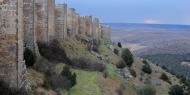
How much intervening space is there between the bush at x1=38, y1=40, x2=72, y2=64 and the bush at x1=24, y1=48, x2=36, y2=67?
516 cm

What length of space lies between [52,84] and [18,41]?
6.13 metres

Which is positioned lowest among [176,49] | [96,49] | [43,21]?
[176,49]

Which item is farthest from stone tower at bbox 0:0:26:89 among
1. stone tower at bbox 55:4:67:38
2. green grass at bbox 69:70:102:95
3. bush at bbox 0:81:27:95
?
stone tower at bbox 55:4:67:38

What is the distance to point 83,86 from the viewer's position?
28906mm

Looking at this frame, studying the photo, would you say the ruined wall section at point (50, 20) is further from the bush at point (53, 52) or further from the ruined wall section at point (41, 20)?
the ruined wall section at point (41, 20)

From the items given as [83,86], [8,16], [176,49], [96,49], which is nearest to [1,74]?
[8,16]

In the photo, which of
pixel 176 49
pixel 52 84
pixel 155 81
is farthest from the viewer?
pixel 176 49

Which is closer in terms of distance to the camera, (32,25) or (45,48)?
(32,25)

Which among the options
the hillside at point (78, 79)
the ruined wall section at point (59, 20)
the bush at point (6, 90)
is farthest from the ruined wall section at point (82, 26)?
the bush at point (6, 90)

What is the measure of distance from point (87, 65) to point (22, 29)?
50.3 ft

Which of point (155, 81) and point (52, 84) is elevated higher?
point (52, 84)

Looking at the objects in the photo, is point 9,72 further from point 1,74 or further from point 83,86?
point 83,86

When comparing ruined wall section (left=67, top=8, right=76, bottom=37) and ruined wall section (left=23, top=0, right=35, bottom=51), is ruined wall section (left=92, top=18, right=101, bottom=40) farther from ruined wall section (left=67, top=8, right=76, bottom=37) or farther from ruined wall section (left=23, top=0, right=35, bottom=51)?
ruined wall section (left=23, top=0, right=35, bottom=51)

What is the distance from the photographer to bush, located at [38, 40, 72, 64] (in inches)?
1207
